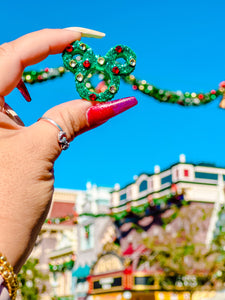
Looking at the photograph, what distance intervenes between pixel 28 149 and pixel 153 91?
2.54 m

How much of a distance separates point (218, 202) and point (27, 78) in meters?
19.6

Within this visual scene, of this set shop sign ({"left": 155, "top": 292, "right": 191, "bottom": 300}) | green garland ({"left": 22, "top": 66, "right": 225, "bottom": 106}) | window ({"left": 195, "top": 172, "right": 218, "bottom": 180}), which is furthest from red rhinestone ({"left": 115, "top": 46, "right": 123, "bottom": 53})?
window ({"left": 195, "top": 172, "right": 218, "bottom": 180})

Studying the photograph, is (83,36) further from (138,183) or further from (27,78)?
(138,183)

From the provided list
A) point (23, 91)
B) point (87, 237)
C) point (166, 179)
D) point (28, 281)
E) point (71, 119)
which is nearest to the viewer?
point (71, 119)

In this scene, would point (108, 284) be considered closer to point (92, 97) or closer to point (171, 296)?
point (171, 296)

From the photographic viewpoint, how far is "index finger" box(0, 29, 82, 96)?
5.96 feet

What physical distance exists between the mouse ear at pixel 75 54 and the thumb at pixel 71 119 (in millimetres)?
200

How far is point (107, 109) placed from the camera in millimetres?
1951

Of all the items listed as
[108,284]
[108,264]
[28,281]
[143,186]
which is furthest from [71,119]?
[28,281]

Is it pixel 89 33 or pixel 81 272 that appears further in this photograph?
pixel 81 272

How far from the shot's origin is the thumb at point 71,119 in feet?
5.69

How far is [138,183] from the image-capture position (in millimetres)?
25891

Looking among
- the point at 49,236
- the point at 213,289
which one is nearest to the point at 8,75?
the point at 213,289

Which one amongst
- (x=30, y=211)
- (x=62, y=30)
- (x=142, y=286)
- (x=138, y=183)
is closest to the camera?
(x=30, y=211)
